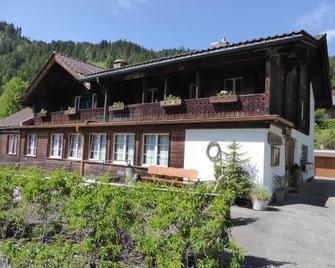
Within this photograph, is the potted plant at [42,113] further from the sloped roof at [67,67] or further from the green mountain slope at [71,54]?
the green mountain slope at [71,54]

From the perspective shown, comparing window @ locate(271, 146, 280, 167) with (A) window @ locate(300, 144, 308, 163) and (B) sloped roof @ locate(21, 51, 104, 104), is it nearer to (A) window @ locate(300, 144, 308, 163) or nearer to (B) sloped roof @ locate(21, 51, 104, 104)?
(A) window @ locate(300, 144, 308, 163)

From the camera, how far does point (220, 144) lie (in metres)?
13.4

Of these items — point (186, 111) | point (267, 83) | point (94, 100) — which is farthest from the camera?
point (94, 100)

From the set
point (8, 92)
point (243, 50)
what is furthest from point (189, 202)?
point (8, 92)

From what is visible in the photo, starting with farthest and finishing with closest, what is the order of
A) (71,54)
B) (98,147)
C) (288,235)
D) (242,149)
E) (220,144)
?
(71,54), (98,147), (220,144), (242,149), (288,235)

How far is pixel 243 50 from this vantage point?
1295 cm

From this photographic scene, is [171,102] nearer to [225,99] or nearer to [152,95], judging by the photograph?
[225,99]

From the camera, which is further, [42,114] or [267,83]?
[42,114]

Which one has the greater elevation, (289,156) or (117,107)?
(117,107)

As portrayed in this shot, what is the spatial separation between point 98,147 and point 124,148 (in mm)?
2366

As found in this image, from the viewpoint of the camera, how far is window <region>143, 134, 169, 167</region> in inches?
619

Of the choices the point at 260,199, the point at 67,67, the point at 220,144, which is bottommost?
the point at 260,199

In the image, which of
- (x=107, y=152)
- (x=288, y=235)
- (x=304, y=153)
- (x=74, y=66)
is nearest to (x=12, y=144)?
(x=74, y=66)

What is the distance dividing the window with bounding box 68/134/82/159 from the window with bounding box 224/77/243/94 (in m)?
9.66
